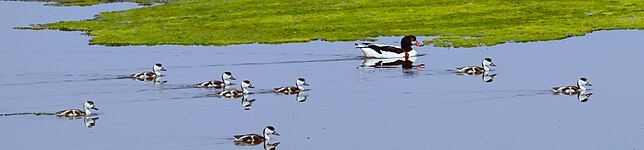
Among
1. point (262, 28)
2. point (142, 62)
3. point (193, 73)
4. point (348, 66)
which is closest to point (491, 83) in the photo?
point (348, 66)

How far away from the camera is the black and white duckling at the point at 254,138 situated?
3500cm

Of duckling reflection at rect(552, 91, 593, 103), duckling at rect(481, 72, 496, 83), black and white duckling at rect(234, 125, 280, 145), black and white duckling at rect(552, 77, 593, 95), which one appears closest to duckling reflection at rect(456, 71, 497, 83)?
duckling at rect(481, 72, 496, 83)

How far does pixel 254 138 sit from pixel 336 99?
351 inches

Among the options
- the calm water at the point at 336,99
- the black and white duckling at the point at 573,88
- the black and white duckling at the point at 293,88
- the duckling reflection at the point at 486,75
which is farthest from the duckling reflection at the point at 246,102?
the black and white duckling at the point at 573,88

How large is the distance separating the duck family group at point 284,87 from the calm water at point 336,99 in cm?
52

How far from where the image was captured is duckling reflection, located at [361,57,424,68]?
5577 centimetres

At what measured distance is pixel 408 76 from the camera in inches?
1992

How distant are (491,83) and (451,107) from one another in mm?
6777

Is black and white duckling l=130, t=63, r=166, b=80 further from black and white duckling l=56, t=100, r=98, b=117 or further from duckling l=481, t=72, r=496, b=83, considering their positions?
duckling l=481, t=72, r=496, b=83

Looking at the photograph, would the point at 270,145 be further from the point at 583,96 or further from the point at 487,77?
the point at 487,77

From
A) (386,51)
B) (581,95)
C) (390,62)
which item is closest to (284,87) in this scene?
(581,95)

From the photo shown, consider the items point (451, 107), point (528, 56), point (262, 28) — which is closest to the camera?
point (451, 107)

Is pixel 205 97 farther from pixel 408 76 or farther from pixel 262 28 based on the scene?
pixel 262 28

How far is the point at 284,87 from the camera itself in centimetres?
4581
